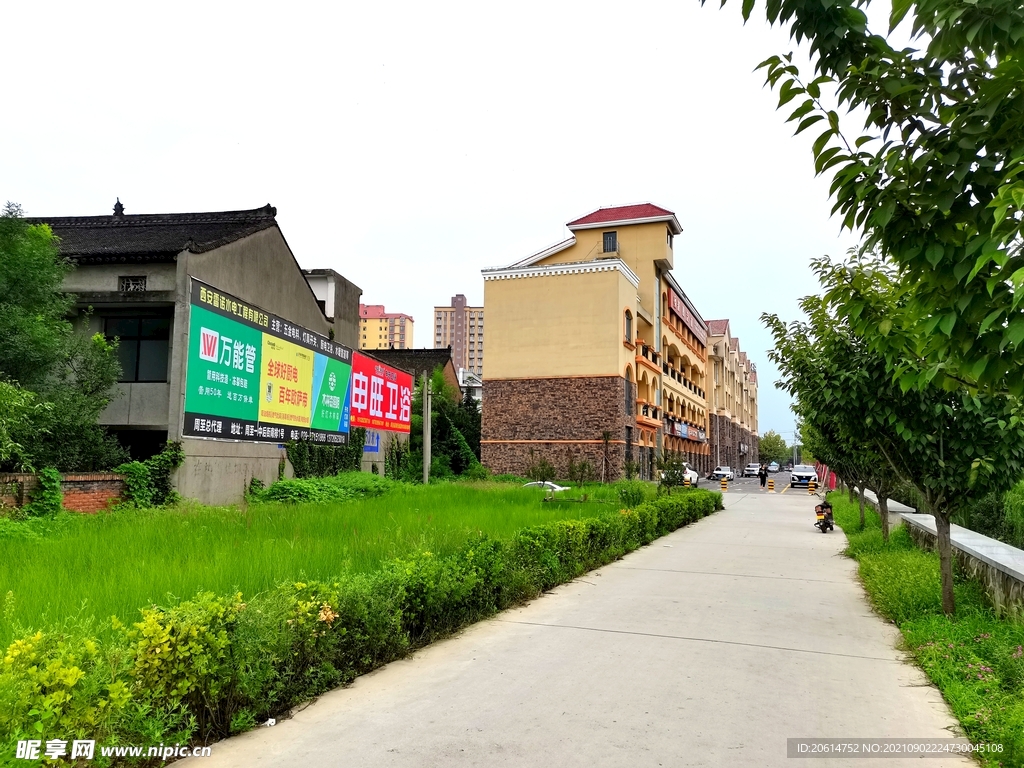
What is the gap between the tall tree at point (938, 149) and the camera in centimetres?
274

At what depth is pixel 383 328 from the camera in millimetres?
122375

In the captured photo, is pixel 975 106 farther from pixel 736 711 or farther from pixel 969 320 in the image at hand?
pixel 736 711

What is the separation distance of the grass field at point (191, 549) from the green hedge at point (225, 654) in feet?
1.50

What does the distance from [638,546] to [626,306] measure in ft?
78.8

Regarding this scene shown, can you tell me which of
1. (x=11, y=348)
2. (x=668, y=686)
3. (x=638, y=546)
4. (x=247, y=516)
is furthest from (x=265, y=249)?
(x=668, y=686)

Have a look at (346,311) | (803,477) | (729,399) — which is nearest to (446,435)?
(346,311)

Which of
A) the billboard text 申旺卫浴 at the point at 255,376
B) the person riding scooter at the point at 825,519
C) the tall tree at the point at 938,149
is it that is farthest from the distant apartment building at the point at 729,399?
the tall tree at the point at 938,149

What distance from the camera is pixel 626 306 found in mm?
35438

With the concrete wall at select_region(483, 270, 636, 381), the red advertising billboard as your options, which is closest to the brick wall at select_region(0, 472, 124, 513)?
the red advertising billboard

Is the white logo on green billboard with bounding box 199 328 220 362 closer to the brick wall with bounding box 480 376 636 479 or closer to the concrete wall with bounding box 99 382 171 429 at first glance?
the concrete wall with bounding box 99 382 171 429

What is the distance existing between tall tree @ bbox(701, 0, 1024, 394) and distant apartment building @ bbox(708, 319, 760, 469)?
6632 cm

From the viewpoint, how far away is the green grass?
3895 mm

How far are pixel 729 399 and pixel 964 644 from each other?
75.1m

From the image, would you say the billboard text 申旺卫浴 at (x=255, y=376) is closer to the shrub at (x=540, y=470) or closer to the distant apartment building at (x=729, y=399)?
the shrub at (x=540, y=470)
